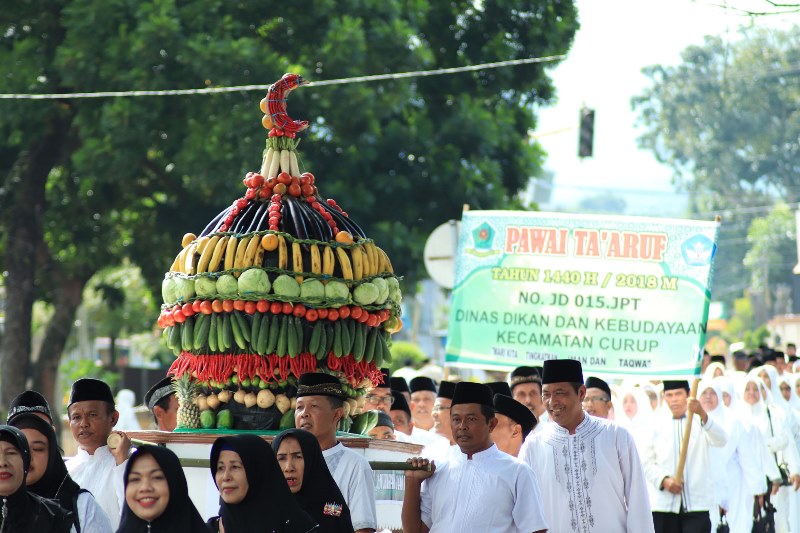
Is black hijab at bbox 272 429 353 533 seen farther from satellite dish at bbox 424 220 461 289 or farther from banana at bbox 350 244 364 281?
satellite dish at bbox 424 220 461 289

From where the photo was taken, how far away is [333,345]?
23.2 ft

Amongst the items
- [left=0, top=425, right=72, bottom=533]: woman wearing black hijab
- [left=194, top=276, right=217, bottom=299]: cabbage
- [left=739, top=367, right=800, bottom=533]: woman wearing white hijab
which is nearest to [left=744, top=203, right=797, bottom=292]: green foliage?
[left=739, top=367, right=800, bottom=533]: woman wearing white hijab

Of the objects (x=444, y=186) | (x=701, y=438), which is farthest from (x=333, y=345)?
(x=444, y=186)

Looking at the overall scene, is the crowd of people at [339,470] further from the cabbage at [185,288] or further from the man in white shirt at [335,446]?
the cabbage at [185,288]

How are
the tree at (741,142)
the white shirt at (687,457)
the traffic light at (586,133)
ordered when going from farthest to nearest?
the tree at (741,142) → the traffic light at (586,133) → the white shirt at (687,457)

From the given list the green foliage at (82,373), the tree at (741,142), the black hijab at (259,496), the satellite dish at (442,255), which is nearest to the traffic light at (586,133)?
the satellite dish at (442,255)

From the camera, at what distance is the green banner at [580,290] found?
37.1ft

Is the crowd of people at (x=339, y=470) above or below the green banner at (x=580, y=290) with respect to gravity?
below

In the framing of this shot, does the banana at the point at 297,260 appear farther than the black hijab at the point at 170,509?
Yes

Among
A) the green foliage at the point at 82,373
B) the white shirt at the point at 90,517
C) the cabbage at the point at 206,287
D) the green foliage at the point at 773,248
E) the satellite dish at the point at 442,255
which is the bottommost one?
the white shirt at the point at 90,517

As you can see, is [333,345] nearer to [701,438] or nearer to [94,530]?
[94,530]

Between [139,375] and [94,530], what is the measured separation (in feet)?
84.9

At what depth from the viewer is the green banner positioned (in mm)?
11312

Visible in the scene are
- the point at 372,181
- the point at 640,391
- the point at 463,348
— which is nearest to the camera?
the point at 463,348
